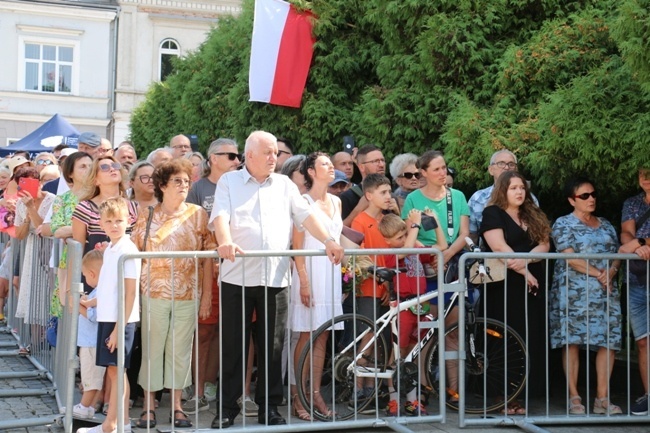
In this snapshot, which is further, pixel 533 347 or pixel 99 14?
pixel 99 14

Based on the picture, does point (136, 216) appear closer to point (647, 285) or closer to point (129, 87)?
point (647, 285)

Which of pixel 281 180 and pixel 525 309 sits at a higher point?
pixel 281 180

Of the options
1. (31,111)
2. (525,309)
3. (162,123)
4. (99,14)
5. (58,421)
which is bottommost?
(58,421)

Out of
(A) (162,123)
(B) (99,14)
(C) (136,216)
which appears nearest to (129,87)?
(B) (99,14)

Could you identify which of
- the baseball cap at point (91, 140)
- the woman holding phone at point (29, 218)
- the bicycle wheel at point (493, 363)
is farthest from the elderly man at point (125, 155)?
the bicycle wheel at point (493, 363)

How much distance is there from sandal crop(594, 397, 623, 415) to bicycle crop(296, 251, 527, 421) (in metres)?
0.64

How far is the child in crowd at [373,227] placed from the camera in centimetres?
850

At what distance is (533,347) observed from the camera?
8.77 meters

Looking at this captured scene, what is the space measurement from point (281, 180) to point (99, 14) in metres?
34.6

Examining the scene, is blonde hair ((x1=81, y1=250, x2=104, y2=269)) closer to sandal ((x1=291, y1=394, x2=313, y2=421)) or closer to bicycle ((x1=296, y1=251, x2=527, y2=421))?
bicycle ((x1=296, y1=251, x2=527, y2=421))

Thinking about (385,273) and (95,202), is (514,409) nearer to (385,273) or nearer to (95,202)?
(385,273)

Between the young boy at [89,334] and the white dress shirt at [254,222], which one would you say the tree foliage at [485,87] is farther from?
the young boy at [89,334]

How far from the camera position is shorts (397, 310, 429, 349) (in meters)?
8.31

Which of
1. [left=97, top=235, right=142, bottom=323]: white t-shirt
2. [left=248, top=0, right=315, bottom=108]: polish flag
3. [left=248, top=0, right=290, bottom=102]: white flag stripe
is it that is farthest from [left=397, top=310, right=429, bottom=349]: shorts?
[left=248, top=0, right=290, bottom=102]: white flag stripe
